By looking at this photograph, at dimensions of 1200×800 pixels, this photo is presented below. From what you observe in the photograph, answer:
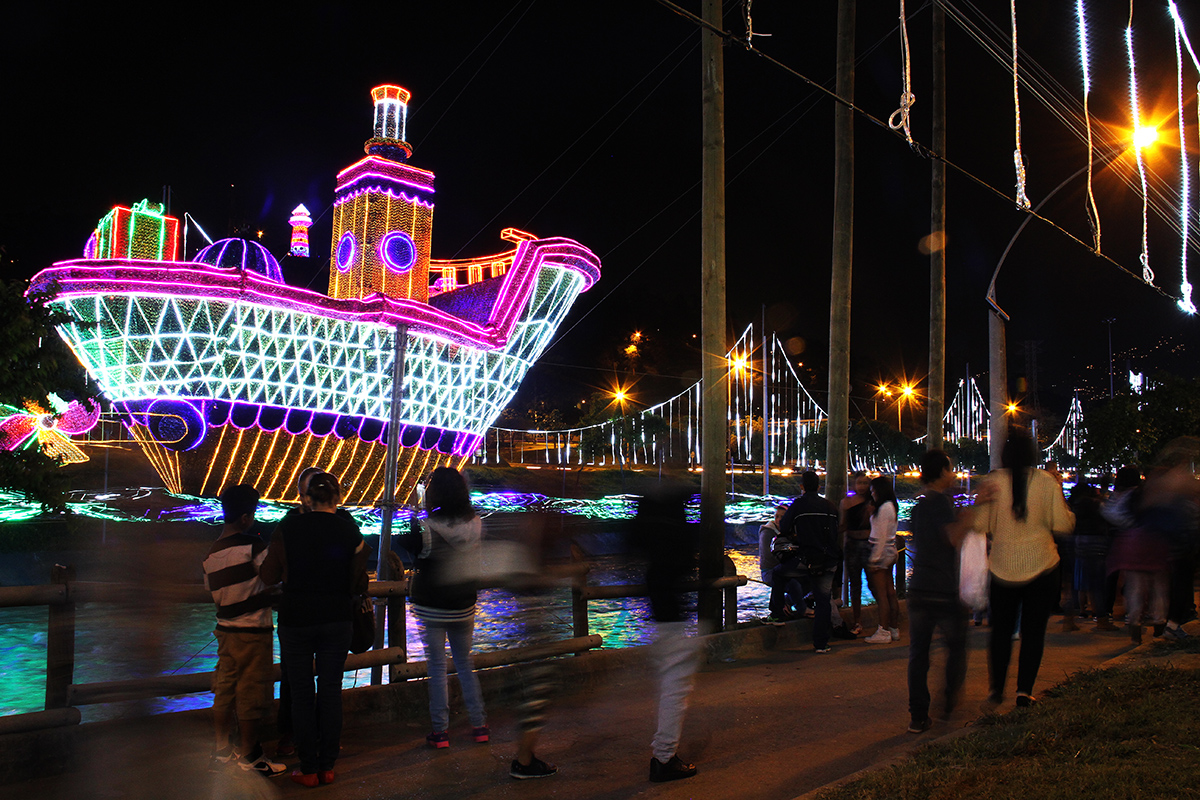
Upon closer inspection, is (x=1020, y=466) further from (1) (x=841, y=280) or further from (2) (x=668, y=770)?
(1) (x=841, y=280)

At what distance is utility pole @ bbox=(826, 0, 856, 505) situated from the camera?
1243 cm

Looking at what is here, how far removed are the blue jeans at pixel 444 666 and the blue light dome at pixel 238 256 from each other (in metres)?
24.0

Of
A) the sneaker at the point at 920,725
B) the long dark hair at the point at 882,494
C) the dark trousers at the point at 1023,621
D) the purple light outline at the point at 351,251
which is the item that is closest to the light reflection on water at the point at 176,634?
the long dark hair at the point at 882,494

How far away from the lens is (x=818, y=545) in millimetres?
8883

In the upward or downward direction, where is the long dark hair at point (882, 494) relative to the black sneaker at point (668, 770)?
upward

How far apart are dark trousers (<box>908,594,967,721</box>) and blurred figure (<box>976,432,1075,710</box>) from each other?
0.31 meters

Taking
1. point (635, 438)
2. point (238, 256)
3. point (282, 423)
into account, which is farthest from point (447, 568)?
point (635, 438)

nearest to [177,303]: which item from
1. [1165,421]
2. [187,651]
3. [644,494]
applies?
[187,651]

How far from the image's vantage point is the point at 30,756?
16.9 ft

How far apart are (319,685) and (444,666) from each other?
892 millimetres

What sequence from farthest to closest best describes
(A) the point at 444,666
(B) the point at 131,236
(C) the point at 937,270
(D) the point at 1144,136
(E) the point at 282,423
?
(E) the point at 282,423
(B) the point at 131,236
(C) the point at 937,270
(D) the point at 1144,136
(A) the point at 444,666

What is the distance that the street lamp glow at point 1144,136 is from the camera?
15.2 m

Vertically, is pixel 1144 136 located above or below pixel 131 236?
below

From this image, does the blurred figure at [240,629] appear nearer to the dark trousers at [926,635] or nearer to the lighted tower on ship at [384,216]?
the dark trousers at [926,635]
